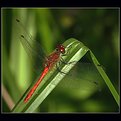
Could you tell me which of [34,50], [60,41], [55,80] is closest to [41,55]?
[34,50]

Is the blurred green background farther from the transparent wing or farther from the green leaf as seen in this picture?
the green leaf

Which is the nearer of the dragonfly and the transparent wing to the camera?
the dragonfly

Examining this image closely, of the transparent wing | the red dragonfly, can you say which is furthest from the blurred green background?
the red dragonfly

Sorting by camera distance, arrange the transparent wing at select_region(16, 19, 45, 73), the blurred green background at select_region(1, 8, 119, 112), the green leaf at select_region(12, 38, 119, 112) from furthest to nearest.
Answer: the blurred green background at select_region(1, 8, 119, 112) → the transparent wing at select_region(16, 19, 45, 73) → the green leaf at select_region(12, 38, 119, 112)

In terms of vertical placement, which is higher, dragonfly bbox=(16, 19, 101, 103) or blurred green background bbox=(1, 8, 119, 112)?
dragonfly bbox=(16, 19, 101, 103)

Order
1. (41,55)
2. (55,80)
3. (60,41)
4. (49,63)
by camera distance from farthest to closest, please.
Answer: (60,41) < (41,55) < (49,63) < (55,80)

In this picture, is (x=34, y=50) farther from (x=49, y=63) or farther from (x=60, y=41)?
(x=60, y=41)

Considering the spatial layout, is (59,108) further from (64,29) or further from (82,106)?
(64,29)

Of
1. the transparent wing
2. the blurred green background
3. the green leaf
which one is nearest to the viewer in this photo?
the green leaf
